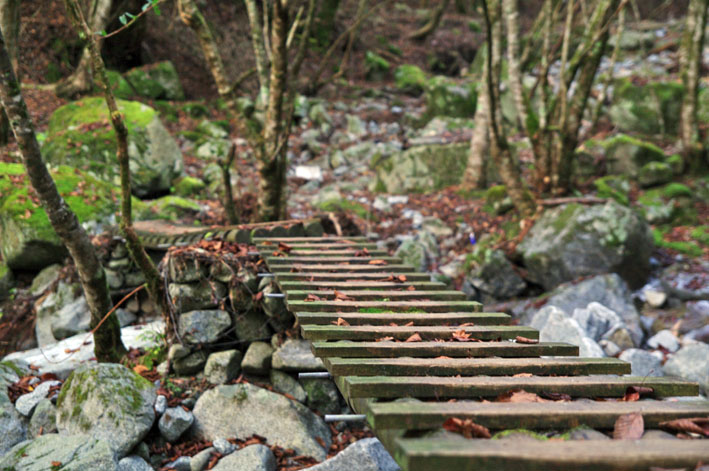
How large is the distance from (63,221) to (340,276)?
2.42 meters

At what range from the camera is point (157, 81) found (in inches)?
543

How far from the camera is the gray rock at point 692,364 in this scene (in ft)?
16.6

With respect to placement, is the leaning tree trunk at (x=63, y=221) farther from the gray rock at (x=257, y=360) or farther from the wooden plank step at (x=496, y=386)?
the wooden plank step at (x=496, y=386)

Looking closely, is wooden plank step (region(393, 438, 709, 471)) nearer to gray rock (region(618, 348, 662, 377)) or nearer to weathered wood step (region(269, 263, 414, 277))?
weathered wood step (region(269, 263, 414, 277))

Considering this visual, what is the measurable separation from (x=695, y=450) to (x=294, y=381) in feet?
11.0

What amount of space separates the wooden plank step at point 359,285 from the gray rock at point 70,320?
349cm

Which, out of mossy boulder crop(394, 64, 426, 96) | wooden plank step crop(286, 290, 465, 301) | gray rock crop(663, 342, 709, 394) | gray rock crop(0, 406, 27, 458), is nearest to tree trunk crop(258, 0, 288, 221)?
wooden plank step crop(286, 290, 465, 301)

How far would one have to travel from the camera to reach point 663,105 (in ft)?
38.7

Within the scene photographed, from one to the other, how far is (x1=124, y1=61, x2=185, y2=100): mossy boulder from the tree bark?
9804 millimetres

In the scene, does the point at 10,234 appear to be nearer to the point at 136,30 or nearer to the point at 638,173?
the point at 136,30

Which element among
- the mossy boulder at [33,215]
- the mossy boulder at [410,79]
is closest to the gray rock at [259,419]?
→ the mossy boulder at [33,215]

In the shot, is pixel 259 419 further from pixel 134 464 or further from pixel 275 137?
pixel 275 137

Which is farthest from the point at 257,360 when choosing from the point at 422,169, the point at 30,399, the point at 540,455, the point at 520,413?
the point at 422,169

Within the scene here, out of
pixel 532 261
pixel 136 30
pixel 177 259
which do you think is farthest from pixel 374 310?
pixel 136 30
